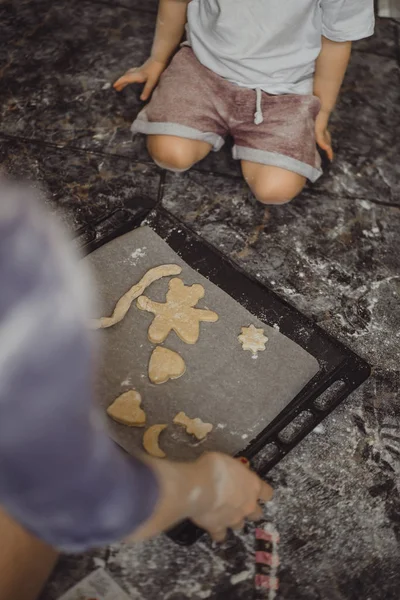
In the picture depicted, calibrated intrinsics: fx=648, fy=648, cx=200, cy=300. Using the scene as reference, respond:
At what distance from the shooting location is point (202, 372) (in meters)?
1.00

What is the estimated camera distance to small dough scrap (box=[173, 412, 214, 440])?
945 mm

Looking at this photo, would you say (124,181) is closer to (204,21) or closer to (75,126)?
(75,126)

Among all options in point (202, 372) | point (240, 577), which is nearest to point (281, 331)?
point (202, 372)

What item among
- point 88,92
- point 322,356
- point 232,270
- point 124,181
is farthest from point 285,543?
point 88,92

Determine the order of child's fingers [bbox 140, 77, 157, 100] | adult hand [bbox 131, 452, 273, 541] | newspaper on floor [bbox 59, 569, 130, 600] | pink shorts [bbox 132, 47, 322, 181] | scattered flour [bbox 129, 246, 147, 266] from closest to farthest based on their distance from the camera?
adult hand [bbox 131, 452, 273, 541]
newspaper on floor [bbox 59, 569, 130, 600]
scattered flour [bbox 129, 246, 147, 266]
pink shorts [bbox 132, 47, 322, 181]
child's fingers [bbox 140, 77, 157, 100]

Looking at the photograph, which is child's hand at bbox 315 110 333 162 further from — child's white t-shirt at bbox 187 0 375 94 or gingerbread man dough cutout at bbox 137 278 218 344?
gingerbread man dough cutout at bbox 137 278 218 344

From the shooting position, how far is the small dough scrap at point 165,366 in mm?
982

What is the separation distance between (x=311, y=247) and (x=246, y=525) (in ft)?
1.78

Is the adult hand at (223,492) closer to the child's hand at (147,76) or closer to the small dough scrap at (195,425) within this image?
the small dough scrap at (195,425)

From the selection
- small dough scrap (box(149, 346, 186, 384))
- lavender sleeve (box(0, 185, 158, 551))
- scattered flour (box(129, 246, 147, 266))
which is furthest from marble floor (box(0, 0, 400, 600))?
lavender sleeve (box(0, 185, 158, 551))

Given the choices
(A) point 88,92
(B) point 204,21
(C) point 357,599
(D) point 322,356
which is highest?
(B) point 204,21

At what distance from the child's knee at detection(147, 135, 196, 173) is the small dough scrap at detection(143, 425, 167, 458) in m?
0.55

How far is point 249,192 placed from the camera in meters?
1.29

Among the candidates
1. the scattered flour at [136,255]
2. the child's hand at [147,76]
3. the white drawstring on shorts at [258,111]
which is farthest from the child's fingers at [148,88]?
the scattered flour at [136,255]
